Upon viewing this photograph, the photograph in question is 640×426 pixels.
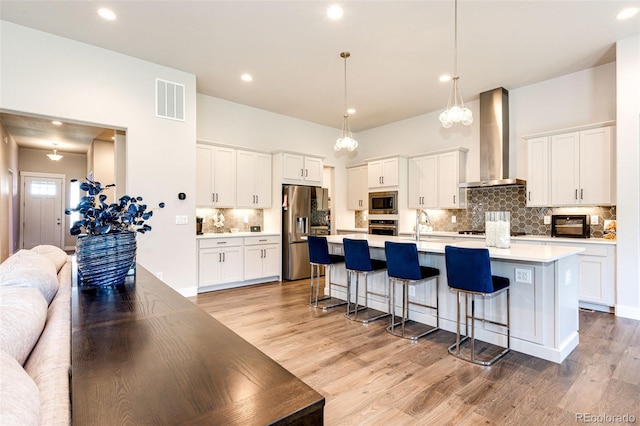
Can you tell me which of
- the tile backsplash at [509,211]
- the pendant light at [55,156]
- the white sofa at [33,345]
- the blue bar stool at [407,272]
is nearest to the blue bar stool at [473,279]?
the blue bar stool at [407,272]

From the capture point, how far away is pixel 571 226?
4.41 metres

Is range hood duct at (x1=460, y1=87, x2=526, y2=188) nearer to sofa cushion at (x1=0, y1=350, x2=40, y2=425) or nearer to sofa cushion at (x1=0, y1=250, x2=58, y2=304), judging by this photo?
sofa cushion at (x1=0, y1=250, x2=58, y2=304)

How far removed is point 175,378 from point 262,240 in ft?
16.3

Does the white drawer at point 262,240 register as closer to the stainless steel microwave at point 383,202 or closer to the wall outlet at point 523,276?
the stainless steel microwave at point 383,202

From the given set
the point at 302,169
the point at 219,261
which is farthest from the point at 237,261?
the point at 302,169

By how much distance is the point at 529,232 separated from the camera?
5.02 m

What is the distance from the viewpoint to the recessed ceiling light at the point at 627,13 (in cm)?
323

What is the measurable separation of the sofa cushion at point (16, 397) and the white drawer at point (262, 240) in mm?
4879

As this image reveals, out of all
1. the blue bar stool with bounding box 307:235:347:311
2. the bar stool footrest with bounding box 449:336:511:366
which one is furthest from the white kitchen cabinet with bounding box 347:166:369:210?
the bar stool footrest with bounding box 449:336:511:366

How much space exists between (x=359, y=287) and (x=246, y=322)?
154cm

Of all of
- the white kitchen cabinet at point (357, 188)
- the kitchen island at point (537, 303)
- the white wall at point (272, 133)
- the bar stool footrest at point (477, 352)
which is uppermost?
the white wall at point (272, 133)

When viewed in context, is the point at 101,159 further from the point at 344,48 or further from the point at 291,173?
the point at 344,48

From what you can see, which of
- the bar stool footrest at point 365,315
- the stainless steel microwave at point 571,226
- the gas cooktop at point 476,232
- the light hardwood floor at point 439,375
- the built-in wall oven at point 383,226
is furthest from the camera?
the built-in wall oven at point 383,226

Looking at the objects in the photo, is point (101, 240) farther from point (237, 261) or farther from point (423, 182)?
point (423, 182)
